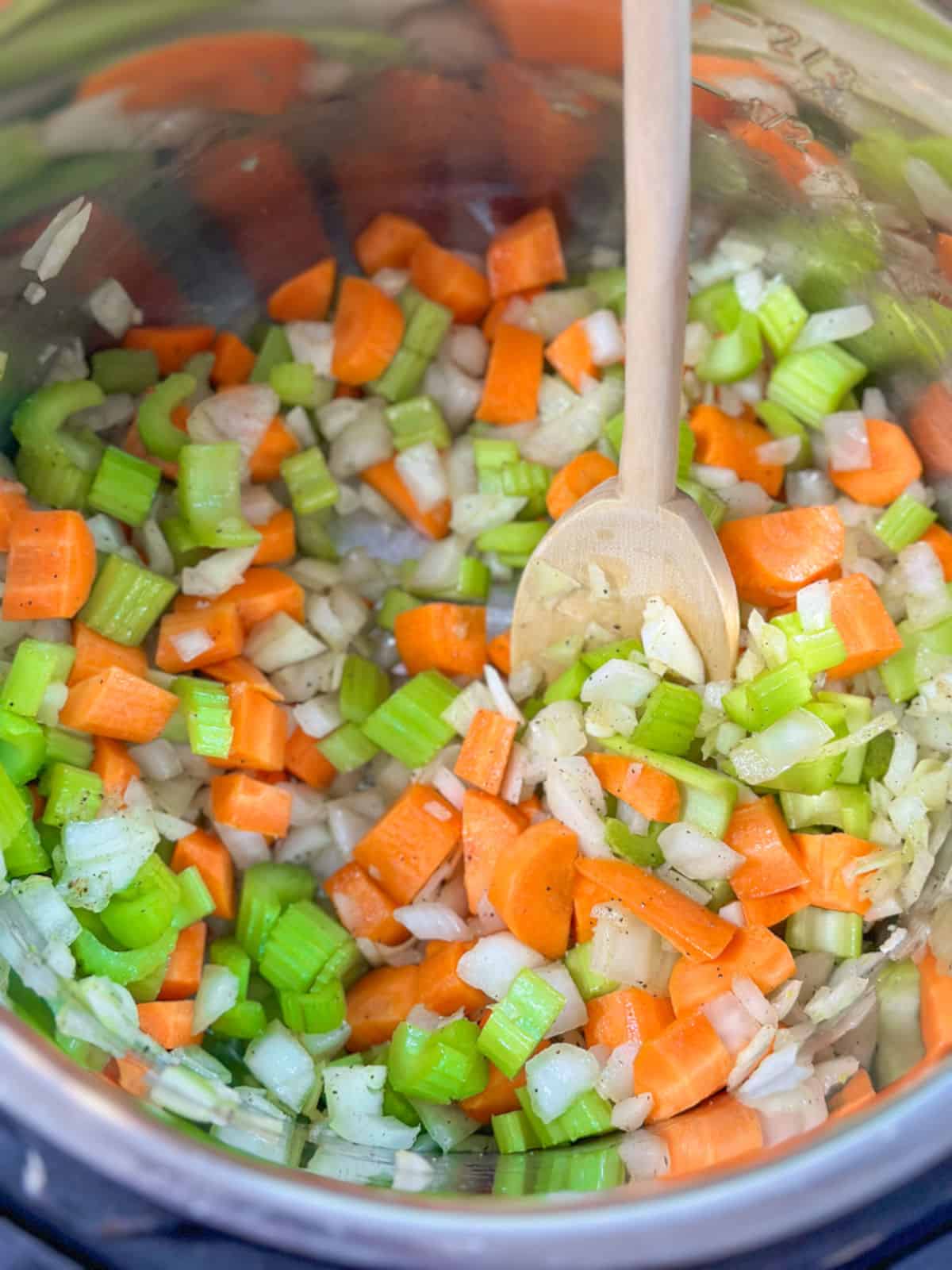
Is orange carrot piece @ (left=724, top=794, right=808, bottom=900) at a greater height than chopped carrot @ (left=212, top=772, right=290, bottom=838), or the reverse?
orange carrot piece @ (left=724, top=794, right=808, bottom=900)

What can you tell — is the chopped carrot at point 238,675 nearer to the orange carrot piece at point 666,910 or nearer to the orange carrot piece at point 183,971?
the orange carrot piece at point 183,971

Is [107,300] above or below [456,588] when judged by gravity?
above

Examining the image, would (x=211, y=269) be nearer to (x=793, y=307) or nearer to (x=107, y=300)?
(x=107, y=300)

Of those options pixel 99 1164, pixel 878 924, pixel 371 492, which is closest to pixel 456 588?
pixel 371 492

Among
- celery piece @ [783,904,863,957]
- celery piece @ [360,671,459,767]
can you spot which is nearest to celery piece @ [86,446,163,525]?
celery piece @ [360,671,459,767]

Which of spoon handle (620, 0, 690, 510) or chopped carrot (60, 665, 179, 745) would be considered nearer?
spoon handle (620, 0, 690, 510)

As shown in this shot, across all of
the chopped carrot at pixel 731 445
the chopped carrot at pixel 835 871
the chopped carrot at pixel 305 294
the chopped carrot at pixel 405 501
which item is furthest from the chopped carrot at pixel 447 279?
the chopped carrot at pixel 835 871

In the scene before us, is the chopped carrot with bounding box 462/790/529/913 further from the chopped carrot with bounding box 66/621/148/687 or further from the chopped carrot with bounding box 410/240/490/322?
the chopped carrot with bounding box 410/240/490/322
